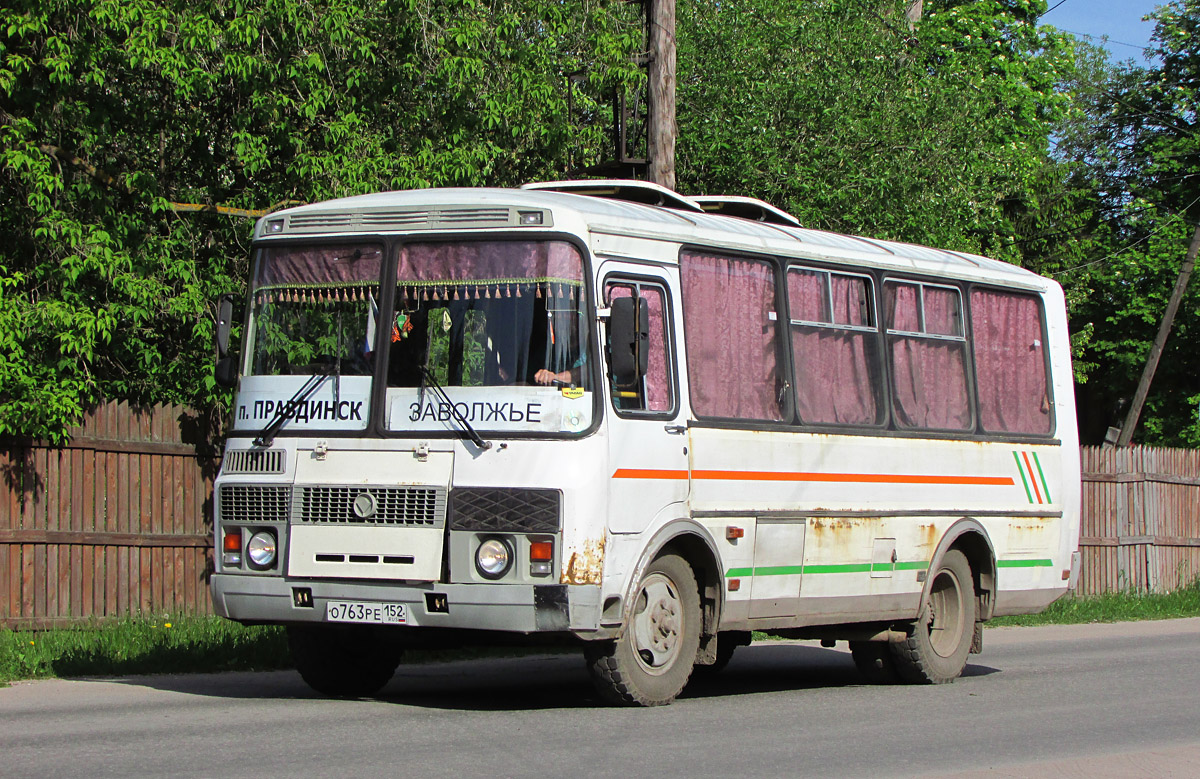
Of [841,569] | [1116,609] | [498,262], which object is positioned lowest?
[1116,609]

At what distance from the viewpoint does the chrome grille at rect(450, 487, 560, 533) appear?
30.6 feet

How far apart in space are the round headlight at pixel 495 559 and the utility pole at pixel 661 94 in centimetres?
766

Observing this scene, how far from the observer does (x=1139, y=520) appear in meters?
24.8

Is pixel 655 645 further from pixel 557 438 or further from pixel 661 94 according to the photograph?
pixel 661 94

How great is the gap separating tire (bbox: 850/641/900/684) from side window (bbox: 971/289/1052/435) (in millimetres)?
1943

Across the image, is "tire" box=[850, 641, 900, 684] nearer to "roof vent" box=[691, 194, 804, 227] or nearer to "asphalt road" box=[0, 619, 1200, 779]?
"asphalt road" box=[0, 619, 1200, 779]

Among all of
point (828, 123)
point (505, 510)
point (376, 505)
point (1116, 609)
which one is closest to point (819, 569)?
point (505, 510)

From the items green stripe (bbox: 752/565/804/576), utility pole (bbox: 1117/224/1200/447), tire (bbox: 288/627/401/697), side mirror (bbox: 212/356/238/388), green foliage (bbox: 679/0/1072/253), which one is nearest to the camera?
side mirror (bbox: 212/356/238/388)

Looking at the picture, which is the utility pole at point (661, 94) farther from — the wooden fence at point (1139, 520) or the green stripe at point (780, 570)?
the wooden fence at point (1139, 520)

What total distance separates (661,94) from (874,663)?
6.41 meters

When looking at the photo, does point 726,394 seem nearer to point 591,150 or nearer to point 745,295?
point 745,295

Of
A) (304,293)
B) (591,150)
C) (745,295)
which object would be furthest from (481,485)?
(591,150)

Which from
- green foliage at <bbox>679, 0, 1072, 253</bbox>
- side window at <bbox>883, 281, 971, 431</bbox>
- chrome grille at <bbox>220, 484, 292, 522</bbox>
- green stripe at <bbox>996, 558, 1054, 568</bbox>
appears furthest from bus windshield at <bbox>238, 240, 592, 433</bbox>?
green foliage at <bbox>679, 0, 1072, 253</bbox>

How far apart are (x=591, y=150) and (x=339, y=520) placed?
1011cm
